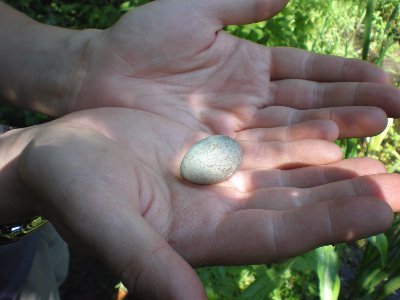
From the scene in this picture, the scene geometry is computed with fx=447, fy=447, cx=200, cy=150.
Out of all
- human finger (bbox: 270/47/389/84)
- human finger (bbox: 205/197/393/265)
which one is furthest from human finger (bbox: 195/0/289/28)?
human finger (bbox: 205/197/393/265)

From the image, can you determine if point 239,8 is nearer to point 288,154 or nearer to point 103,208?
point 288,154

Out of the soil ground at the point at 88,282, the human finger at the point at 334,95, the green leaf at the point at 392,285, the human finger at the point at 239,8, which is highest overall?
the human finger at the point at 239,8

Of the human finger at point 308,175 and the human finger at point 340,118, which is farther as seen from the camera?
the human finger at point 340,118

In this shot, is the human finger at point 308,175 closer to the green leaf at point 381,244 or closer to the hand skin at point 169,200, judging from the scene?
the hand skin at point 169,200

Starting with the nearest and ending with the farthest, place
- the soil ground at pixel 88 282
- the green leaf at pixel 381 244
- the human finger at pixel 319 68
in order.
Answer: the green leaf at pixel 381 244 < the human finger at pixel 319 68 < the soil ground at pixel 88 282

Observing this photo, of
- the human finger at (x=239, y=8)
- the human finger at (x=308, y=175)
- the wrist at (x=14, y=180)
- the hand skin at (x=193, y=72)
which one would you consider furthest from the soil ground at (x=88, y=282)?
the human finger at (x=239, y=8)

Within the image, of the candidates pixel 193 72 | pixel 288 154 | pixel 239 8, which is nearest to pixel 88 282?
pixel 193 72
